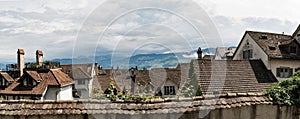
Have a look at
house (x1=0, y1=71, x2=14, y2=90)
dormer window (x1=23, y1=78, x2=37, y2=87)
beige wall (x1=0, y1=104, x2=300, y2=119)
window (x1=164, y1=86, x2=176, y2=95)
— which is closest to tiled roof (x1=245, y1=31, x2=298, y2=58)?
window (x1=164, y1=86, x2=176, y2=95)

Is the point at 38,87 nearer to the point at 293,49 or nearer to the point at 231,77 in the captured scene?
the point at 231,77

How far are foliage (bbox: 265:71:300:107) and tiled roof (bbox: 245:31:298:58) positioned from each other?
17.7 metres

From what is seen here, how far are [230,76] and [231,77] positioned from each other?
0.13 m

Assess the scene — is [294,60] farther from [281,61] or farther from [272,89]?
[272,89]

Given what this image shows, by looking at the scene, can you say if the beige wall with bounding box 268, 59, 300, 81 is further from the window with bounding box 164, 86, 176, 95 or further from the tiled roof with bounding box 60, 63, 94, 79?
the tiled roof with bounding box 60, 63, 94, 79

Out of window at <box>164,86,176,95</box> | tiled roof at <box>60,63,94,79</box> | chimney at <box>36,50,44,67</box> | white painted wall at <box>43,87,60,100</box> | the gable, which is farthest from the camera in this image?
tiled roof at <box>60,63,94,79</box>

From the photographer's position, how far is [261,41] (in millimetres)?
24250

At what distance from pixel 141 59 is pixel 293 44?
65.0ft

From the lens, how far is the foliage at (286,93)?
5.96 m

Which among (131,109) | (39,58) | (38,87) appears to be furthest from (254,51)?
(39,58)

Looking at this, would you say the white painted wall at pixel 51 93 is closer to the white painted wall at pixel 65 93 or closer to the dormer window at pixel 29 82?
the white painted wall at pixel 65 93

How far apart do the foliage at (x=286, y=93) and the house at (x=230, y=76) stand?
8817 mm

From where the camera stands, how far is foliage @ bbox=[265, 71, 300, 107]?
5.96 meters

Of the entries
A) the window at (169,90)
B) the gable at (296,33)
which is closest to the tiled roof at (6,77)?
the window at (169,90)
